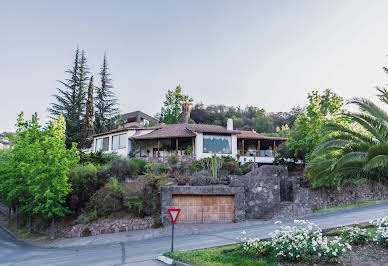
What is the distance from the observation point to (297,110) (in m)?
61.5

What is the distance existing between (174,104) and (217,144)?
1967 cm

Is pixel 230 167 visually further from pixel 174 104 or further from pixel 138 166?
pixel 174 104

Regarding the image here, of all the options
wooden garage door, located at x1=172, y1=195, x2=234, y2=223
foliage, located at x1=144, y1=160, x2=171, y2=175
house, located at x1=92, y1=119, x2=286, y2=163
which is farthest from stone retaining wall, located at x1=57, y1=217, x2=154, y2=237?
house, located at x1=92, y1=119, x2=286, y2=163

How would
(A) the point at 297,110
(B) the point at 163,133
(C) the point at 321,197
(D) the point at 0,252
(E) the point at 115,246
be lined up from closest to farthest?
(E) the point at 115,246 < (D) the point at 0,252 < (C) the point at 321,197 < (B) the point at 163,133 < (A) the point at 297,110

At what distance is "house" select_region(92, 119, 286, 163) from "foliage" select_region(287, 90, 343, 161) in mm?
5290

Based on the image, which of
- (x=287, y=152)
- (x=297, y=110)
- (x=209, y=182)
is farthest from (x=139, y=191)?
(x=297, y=110)

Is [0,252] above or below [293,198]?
below

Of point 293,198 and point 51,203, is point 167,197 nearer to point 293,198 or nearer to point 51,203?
point 51,203

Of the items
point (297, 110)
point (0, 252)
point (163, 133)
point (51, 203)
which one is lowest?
point (0, 252)

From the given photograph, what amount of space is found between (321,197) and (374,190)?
6620 millimetres

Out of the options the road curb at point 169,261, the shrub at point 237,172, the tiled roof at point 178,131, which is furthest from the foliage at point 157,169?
the road curb at point 169,261

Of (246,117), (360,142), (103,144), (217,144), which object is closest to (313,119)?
(217,144)

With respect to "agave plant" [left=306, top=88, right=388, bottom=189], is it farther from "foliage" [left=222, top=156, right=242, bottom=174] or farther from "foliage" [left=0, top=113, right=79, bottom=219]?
"foliage" [left=0, top=113, right=79, bottom=219]

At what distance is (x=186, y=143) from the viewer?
31.9 metres
